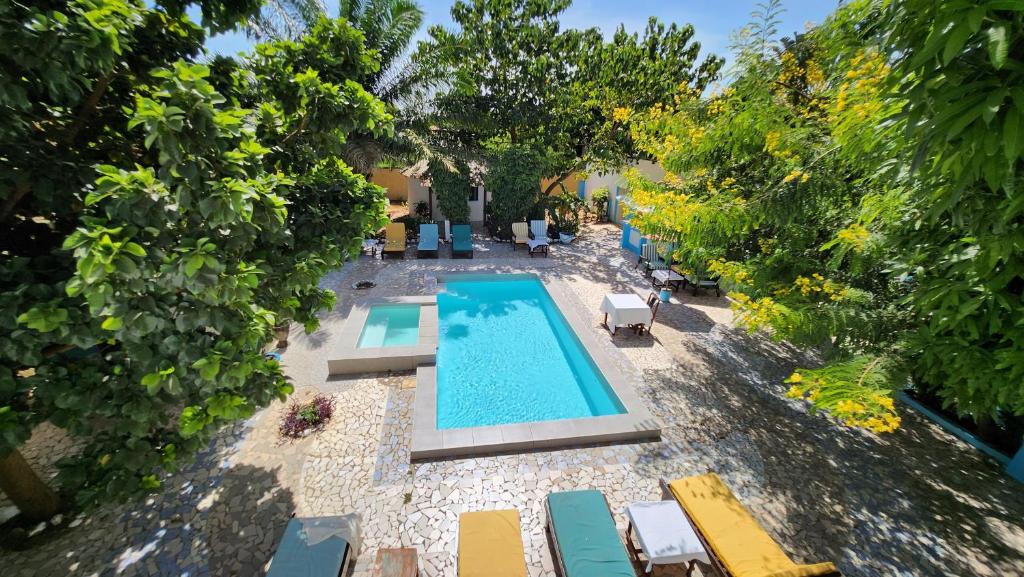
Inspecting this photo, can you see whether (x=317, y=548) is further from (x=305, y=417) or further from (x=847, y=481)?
(x=847, y=481)

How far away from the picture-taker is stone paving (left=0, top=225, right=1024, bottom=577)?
603 centimetres

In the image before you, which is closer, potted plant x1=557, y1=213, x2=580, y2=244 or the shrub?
the shrub

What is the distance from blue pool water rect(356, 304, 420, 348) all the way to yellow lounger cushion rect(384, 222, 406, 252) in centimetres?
590

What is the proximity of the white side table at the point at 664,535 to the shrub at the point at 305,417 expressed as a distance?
646cm

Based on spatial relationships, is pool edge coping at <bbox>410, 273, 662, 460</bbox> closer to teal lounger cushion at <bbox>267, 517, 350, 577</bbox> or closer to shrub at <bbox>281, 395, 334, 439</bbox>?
shrub at <bbox>281, 395, 334, 439</bbox>

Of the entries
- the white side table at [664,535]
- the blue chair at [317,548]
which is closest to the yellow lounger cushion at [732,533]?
the white side table at [664,535]

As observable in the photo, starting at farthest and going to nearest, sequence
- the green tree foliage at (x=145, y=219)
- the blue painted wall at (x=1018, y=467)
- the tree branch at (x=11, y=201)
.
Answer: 1. the blue painted wall at (x=1018, y=467)
2. the tree branch at (x=11, y=201)
3. the green tree foliage at (x=145, y=219)

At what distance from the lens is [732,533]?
578 cm

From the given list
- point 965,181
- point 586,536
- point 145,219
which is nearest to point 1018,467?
point 586,536

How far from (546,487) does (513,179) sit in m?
16.7

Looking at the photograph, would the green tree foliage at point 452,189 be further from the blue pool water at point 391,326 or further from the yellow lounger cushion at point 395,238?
the blue pool water at point 391,326

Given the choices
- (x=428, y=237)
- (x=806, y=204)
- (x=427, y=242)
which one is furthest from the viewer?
(x=428, y=237)

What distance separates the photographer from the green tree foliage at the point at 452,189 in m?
20.5

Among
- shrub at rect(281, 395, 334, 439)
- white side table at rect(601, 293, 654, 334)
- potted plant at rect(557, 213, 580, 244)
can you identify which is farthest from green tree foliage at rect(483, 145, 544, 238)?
shrub at rect(281, 395, 334, 439)
